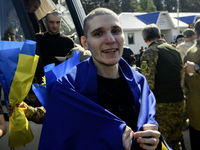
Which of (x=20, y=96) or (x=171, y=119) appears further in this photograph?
(x=171, y=119)

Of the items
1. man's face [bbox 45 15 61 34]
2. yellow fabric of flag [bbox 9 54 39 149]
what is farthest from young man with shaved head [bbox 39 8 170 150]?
man's face [bbox 45 15 61 34]

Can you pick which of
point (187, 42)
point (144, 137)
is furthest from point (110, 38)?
point (187, 42)

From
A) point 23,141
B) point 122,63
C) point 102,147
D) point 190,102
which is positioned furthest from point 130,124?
point 190,102

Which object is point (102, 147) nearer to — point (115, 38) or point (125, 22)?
point (115, 38)

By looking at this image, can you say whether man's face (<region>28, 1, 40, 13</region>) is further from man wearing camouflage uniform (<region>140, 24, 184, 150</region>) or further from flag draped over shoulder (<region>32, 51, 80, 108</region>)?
man wearing camouflage uniform (<region>140, 24, 184, 150</region>)

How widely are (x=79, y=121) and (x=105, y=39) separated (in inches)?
23.7

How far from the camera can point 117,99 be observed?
1.57 m

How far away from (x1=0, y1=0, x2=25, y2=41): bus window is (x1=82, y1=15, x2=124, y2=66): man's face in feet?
3.36

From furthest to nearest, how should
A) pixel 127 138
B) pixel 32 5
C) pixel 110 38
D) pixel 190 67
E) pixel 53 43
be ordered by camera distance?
1. pixel 190 67
2. pixel 53 43
3. pixel 32 5
4. pixel 110 38
5. pixel 127 138

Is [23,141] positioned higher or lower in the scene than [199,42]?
lower

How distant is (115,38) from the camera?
1.56 m

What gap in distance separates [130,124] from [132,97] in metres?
0.20

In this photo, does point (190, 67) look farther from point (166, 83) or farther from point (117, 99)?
point (117, 99)

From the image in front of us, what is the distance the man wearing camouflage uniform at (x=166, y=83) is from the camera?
3.39 metres
